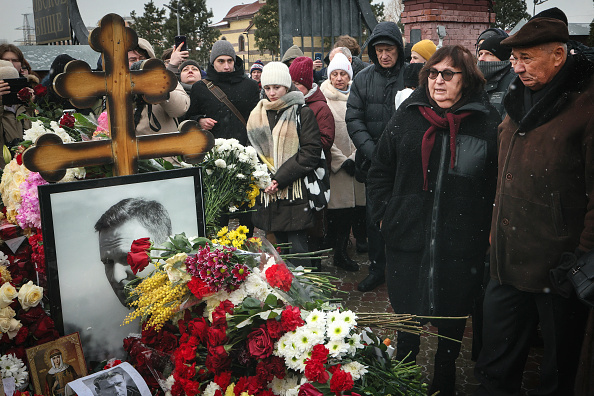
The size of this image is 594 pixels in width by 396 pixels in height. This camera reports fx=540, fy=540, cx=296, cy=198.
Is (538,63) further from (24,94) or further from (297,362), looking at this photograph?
(24,94)

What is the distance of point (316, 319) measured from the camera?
5.48 feet

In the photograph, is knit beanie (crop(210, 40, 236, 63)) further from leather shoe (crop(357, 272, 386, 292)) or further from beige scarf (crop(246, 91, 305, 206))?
leather shoe (crop(357, 272, 386, 292))

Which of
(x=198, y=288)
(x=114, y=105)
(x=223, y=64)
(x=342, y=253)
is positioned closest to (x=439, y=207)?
(x=198, y=288)

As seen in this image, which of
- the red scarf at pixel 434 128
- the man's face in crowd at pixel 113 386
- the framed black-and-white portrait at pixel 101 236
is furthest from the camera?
the red scarf at pixel 434 128

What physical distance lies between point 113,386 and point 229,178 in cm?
114

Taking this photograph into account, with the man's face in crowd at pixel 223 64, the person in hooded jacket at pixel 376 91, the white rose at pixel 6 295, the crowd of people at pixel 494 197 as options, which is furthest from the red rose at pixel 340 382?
the man's face in crowd at pixel 223 64

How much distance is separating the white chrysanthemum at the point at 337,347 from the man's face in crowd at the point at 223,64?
13.1ft

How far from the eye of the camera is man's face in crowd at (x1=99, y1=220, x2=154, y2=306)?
1949mm

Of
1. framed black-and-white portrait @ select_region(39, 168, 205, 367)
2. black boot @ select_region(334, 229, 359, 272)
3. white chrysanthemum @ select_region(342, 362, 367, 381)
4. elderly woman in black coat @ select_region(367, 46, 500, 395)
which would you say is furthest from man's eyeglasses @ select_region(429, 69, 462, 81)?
black boot @ select_region(334, 229, 359, 272)

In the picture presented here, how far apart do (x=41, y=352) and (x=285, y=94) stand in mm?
3029

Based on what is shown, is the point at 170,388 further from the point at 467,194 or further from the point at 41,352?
the point at 467,194

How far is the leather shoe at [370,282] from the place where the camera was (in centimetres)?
494

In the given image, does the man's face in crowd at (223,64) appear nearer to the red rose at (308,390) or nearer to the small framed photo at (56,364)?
the small framed photo at (56,364)

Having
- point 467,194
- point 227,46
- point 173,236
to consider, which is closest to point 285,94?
point 227,46
